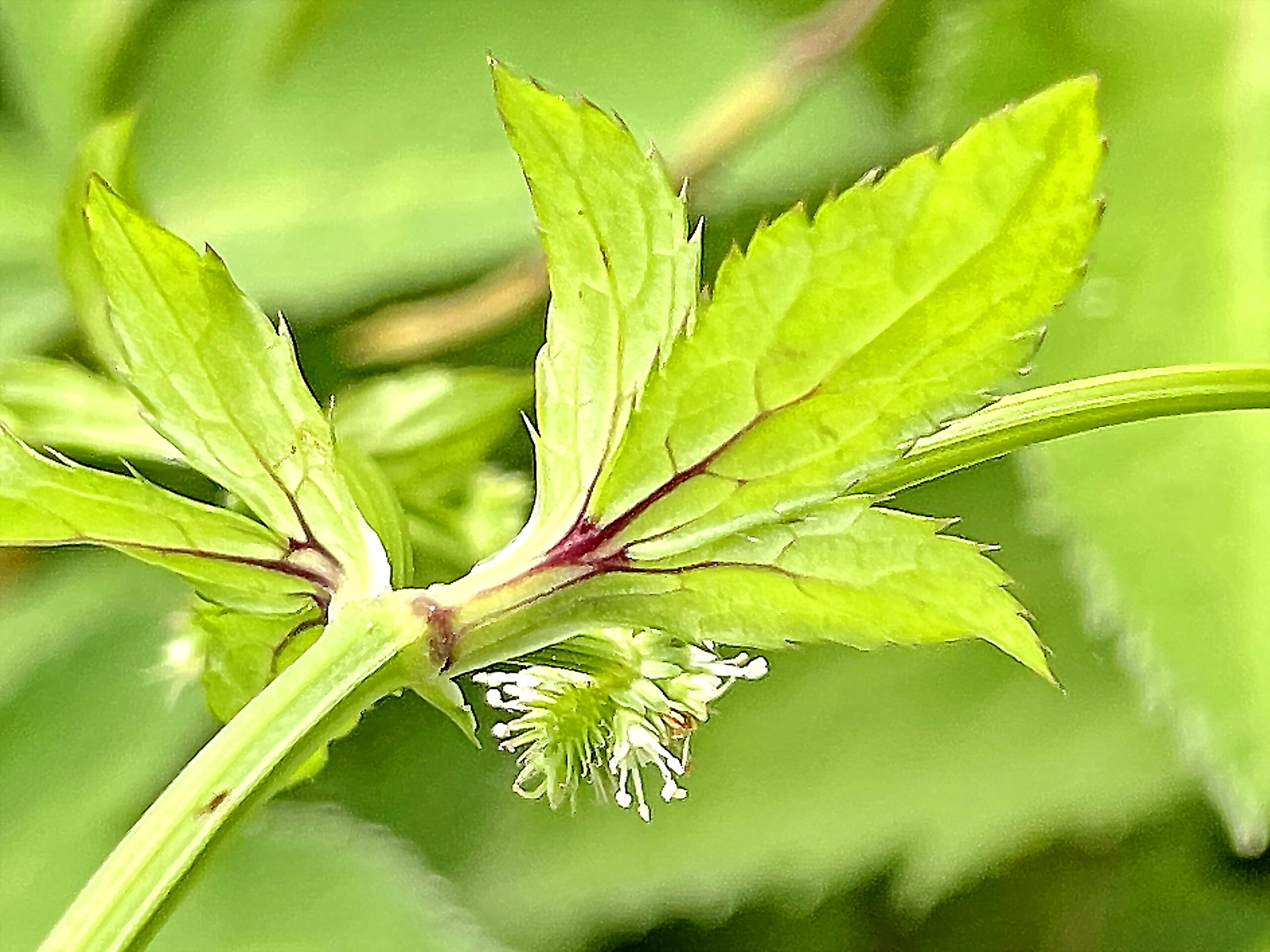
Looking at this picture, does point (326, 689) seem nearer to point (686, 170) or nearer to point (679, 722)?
point (679, 722)

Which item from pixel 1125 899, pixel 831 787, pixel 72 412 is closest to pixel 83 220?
pixel 72 412

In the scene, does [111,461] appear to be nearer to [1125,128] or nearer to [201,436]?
[201,436]

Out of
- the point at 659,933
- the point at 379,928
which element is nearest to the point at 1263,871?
the point at 659,933

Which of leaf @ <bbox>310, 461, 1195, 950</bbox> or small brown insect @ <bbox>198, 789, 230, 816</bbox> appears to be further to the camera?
leaf @ <bbox>310, 461, 1195, 950</bbox>

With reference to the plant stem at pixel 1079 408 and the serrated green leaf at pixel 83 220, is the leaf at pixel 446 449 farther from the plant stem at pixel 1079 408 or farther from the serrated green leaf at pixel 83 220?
the plant stem at pixel 1079 408

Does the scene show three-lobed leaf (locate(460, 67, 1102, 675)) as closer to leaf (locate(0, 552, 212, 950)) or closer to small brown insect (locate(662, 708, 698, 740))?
small brown insect (locate(662, 708, 698, 740))

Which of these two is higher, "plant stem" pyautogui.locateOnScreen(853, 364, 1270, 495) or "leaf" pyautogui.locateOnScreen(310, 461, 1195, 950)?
"plant stem" pyautogui.locateOnScreen(853, 364, 1270, 495)

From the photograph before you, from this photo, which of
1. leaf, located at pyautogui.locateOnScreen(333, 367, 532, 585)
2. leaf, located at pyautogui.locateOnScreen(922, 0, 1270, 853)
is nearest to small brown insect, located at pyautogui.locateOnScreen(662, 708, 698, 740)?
leaf, located at pyautogui.locateOnScreen(333, 367, 532, 585)
